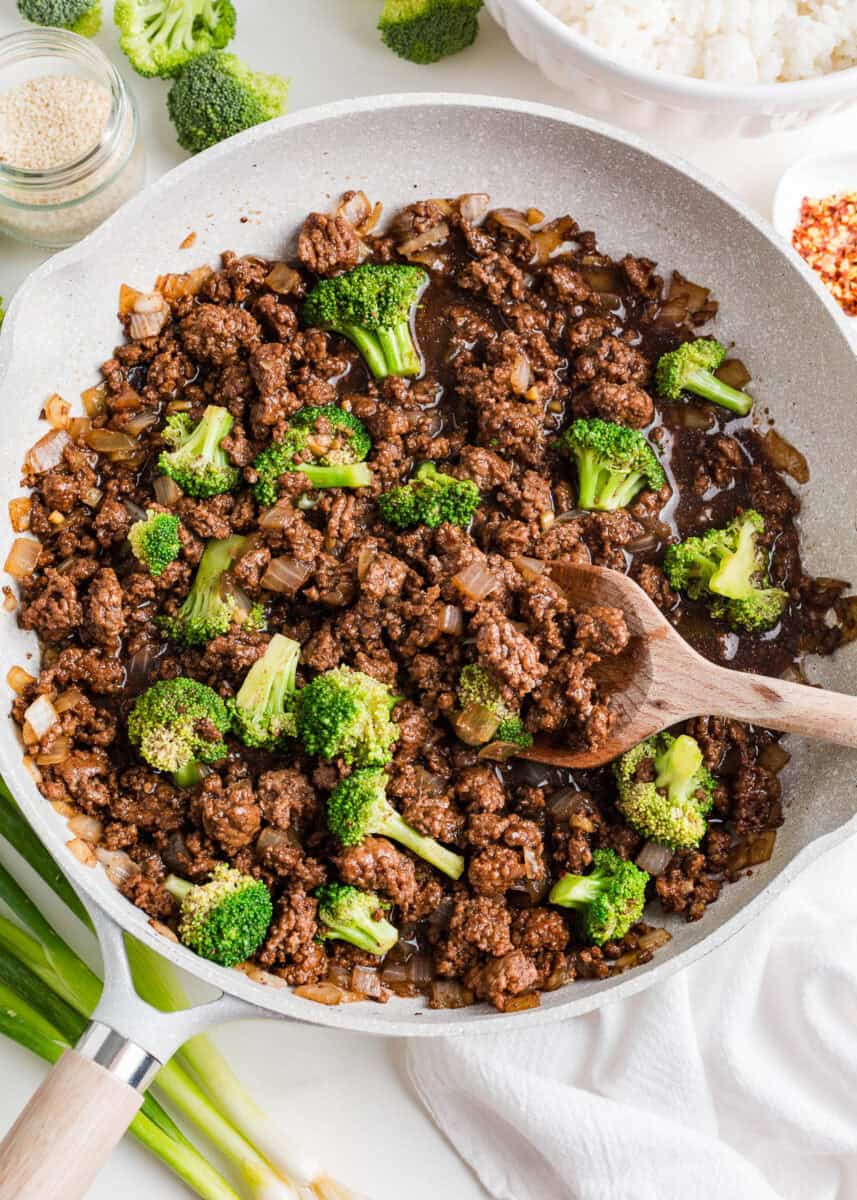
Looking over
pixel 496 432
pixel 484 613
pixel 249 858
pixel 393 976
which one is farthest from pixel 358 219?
pixel 393 976

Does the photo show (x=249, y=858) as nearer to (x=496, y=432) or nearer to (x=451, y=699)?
(x=451, y=699)

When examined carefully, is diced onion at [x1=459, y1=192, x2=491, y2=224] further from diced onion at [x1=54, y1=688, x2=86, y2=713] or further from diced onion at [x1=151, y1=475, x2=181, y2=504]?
diced onion at [x1=54, y1=688, x2=86, y2=713]

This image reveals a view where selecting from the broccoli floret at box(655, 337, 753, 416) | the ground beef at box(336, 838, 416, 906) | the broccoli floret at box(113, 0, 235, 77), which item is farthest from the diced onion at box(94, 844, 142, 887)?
the broccoli floret at box(113, 0, 235, 77)

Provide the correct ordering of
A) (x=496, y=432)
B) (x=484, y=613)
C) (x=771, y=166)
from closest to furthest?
(x=484, y=613) < (x=496, y=432) < (x=771, y=166)

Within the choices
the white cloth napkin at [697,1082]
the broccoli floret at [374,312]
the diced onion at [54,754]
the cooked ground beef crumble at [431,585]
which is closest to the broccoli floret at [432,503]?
the cooked ground beef crumble at [431,585]

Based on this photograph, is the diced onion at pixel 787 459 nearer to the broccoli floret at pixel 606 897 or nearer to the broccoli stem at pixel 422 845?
the broccoli floret at pixel 606 897

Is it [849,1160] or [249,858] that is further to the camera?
[849,1160]

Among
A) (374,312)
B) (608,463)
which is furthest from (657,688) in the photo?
(374,312)
